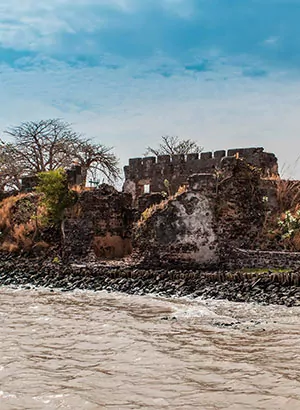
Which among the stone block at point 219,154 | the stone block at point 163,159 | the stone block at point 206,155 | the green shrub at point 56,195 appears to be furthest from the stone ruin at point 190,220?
the stone block at point 163,159

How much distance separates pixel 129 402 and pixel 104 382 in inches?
32.0

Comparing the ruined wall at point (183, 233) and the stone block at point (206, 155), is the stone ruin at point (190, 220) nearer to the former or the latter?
the ruined wall at point (183, 233)

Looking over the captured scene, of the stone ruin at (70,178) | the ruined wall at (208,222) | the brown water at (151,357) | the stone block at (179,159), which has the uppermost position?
the stone block at (179,159)

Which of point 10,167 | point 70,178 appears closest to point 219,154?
point 70,178

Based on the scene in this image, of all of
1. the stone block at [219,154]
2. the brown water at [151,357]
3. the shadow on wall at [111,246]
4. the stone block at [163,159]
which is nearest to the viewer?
the brown water at [151,357]

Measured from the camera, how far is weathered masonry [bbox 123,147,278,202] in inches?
982

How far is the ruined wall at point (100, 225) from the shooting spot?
22.8 metres

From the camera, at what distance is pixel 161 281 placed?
16297 millimetres

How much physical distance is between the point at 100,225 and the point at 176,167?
239 inches

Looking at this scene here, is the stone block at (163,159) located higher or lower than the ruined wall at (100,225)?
higher

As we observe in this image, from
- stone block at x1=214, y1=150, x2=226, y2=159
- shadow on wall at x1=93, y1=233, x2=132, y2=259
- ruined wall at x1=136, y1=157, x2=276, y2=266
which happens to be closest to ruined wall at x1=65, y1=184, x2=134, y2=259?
shadow on wall at x1=93, y1=233, x2=132, y2=259

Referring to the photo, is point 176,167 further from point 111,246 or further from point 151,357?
point 151,357

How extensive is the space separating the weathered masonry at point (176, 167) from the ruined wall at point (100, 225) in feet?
8.18

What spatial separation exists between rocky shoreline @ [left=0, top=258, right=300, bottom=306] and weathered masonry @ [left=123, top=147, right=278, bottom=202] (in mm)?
7341
